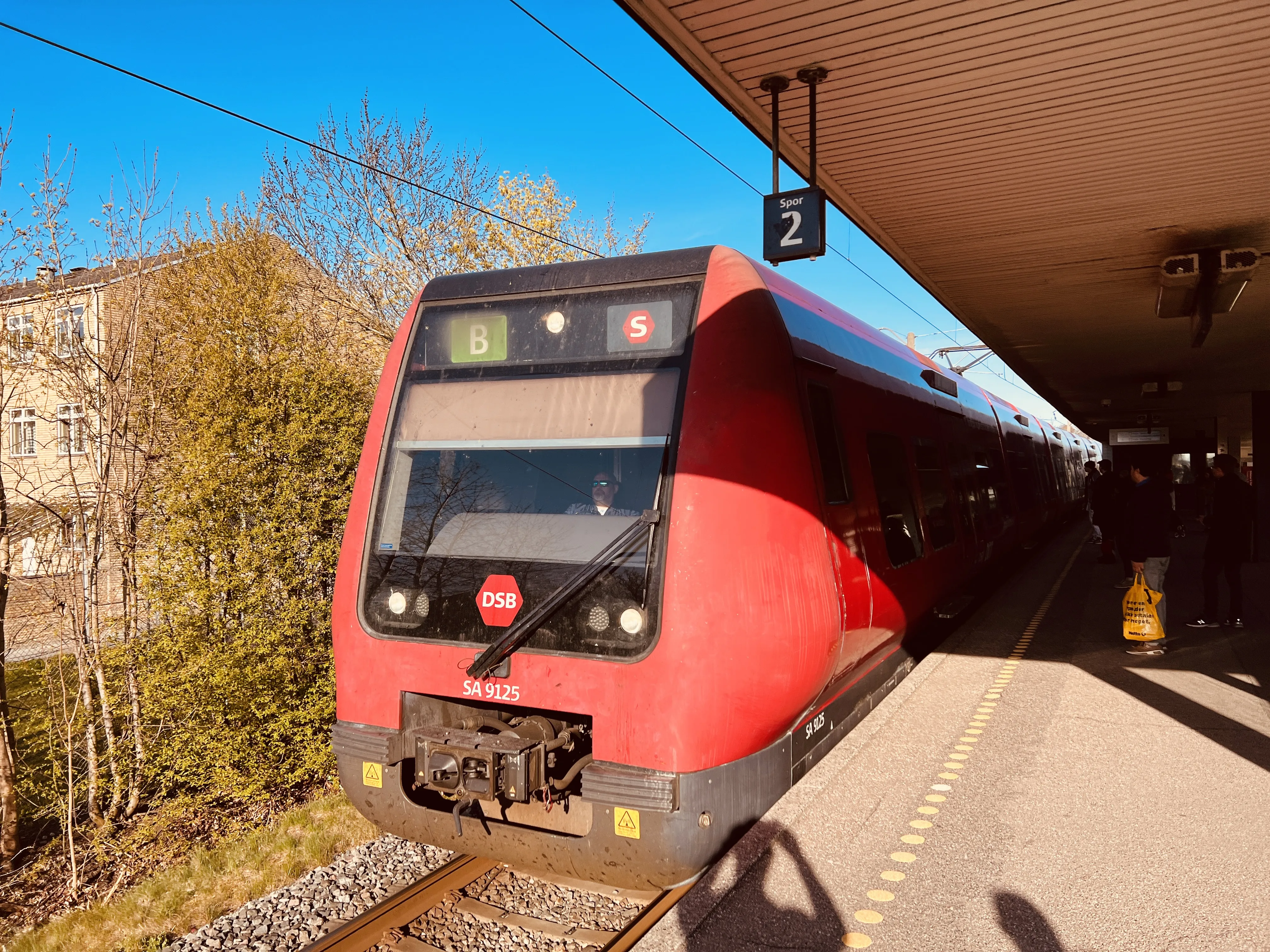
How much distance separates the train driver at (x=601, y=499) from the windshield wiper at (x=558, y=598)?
17 cm

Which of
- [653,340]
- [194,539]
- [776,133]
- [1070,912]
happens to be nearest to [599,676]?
[653,340]

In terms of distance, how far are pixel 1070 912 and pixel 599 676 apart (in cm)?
199

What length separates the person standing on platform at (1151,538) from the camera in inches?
309

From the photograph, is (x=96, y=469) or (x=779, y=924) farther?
(x=96, y=469)

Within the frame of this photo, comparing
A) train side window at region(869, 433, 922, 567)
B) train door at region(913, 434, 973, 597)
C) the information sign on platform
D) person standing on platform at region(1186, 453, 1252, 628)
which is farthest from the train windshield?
person standing on platform at region(1186, 453, 1252, 628)

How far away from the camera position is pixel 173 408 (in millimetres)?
9297

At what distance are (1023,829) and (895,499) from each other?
2.24 meters

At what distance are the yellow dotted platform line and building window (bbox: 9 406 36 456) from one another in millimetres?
8390

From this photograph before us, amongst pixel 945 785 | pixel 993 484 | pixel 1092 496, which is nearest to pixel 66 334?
pixel 945 785

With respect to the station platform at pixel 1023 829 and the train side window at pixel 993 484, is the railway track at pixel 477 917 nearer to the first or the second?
the station platform at pixel 1023 829

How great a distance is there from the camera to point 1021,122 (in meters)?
5.66

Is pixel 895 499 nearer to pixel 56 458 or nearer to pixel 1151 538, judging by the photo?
pixel 1151 538

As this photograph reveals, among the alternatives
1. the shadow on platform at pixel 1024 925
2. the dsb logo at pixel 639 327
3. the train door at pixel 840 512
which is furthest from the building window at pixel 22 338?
the shadow on platform at pixel 1024 925

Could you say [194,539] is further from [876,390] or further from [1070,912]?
[1070,912]
